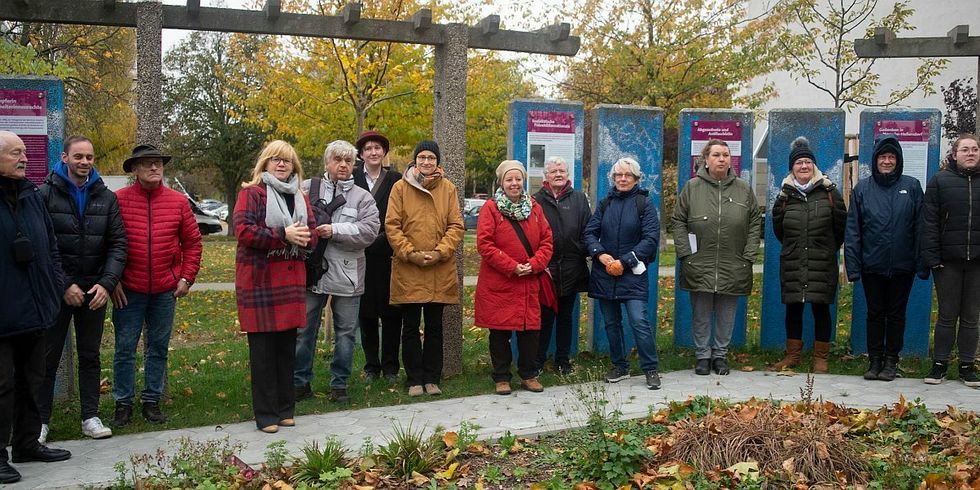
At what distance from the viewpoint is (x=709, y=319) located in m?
7.79

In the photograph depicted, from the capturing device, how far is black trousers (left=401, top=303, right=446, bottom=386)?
7188mm

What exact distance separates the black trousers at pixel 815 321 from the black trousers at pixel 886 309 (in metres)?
0.36

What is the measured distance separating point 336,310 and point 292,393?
0.78m

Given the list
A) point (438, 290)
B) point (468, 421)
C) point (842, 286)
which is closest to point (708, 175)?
point (438, 290)

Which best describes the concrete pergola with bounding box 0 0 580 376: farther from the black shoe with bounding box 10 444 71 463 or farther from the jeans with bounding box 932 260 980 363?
the jeans with bounding box 932 260 980 363

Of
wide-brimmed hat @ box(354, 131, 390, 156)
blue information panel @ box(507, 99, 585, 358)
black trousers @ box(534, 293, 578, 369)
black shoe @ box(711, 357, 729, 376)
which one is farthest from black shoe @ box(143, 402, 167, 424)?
black shoe @ box(711, 357, 729, 376)

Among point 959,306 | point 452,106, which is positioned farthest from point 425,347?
point 959,306

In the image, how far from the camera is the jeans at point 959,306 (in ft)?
23.7

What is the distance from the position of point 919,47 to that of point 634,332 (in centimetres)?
407

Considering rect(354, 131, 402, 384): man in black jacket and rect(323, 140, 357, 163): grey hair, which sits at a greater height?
rect(323, 140, 357, 163): grey hair

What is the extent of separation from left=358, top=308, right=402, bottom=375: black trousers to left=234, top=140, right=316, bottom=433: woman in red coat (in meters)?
1.40

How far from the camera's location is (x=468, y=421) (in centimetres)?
630

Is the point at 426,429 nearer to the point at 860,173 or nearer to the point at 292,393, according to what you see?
the point at 292,393

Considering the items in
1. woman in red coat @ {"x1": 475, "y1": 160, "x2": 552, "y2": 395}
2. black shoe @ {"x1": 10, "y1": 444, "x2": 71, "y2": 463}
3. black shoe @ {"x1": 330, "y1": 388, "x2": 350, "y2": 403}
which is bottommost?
black shoe @ {"x1": 10, "y1": 444, "x2": 71, "y2": 463}
